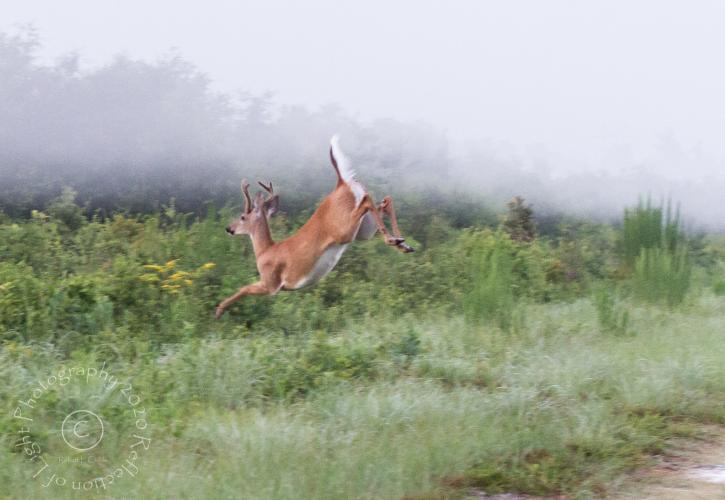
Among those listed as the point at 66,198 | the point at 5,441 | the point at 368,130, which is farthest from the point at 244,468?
the point at 66,198

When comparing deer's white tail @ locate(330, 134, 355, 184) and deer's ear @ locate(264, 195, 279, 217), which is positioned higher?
deer's white tail @ locate(330, 134, 355, 184)

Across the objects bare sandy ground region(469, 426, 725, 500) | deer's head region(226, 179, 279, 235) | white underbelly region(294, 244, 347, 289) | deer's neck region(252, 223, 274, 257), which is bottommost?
bare sandy ground region(469, 426, 725, 500)

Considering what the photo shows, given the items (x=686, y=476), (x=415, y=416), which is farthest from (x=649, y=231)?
(x=415, y=416)

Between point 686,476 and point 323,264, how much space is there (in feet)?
8.61

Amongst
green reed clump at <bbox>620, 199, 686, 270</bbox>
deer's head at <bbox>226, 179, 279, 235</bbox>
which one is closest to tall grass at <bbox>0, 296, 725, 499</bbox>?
deer's head at <bbox>226, 179, 279, 235</bbox>

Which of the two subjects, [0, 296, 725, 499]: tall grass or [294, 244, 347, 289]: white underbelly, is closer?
[0, 296, 725, 499]: tall grass

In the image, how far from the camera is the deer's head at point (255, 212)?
230 inches

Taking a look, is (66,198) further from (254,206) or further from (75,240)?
(254,206)

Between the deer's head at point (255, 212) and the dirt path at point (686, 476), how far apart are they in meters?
2.64

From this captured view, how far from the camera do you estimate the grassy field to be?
545 centimetres

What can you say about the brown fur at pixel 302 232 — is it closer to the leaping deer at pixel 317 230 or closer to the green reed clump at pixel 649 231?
the leaping deer at pixel 317 230

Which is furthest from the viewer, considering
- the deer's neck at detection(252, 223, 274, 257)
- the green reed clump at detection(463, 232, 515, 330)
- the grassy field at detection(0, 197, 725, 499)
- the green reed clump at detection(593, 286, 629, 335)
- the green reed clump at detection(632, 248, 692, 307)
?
the green reed clump at detection(632, 248, 692, 307)

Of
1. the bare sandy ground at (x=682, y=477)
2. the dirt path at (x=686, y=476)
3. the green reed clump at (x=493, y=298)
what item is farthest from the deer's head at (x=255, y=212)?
the green reed clump at (x=493, y=298)

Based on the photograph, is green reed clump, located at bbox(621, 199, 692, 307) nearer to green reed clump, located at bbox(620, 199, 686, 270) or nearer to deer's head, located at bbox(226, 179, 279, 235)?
green reed clump, located at bbox(620, 199, 686, 270)
